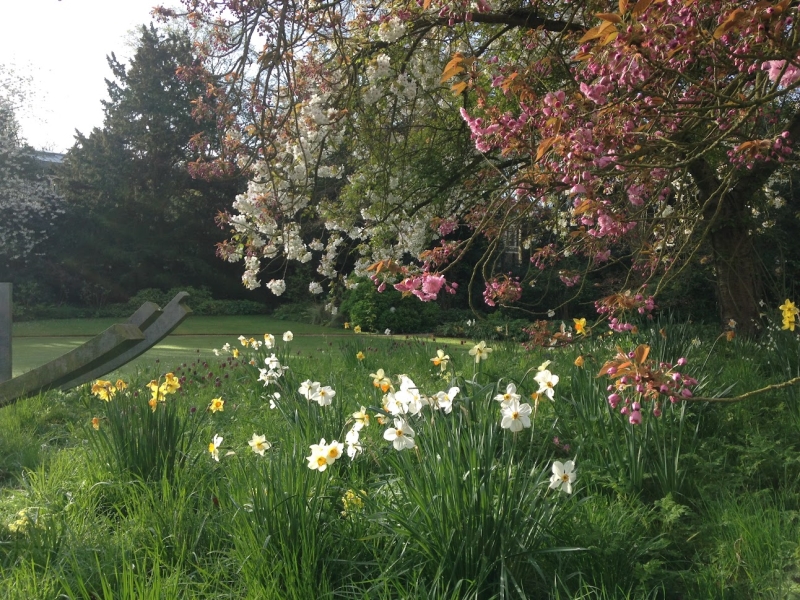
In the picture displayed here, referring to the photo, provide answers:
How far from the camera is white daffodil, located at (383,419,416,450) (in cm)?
218

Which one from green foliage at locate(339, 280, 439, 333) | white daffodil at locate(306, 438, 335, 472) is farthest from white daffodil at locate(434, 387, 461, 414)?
green foliage at locate(339, 280, 439, 333)

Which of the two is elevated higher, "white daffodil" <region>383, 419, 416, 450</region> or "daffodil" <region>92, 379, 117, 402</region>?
"white daffodil" <region>383, 419, 416, 450</region>

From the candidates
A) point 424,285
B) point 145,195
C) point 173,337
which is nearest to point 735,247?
point 424,285

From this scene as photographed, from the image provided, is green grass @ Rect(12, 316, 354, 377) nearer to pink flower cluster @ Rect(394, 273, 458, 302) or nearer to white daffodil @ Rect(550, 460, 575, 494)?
pink flower cluster @ Rect(394, 273, 458, 302)

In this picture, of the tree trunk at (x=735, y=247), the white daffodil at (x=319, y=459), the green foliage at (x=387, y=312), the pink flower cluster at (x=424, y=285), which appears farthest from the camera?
the green foliage at (x=387, y=312)

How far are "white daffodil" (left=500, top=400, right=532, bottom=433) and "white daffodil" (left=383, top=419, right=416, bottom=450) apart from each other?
0.98 feet

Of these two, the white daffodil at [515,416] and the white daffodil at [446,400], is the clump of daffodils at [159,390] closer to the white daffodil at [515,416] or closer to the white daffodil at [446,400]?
the white daffodil at [446,400]

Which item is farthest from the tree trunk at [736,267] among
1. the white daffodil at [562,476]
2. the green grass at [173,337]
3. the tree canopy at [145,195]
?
the tree canopy at [145,195]

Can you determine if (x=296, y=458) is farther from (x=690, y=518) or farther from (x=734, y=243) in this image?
(x=734, y=243)

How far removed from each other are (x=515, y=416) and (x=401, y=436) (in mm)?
363

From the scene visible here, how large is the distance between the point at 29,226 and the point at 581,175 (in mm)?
20456

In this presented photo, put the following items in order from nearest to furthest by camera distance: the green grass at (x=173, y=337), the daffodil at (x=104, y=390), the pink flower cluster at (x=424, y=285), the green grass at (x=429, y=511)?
the green grass at (x=429, y=511) → the pink flower cluster at (x=424, y=285) → the daffodil at (x=104, y=390) → the green grass at (x=173, y=337)

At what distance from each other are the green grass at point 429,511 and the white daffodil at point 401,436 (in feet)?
0.22

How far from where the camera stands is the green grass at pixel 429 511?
6.35ft
